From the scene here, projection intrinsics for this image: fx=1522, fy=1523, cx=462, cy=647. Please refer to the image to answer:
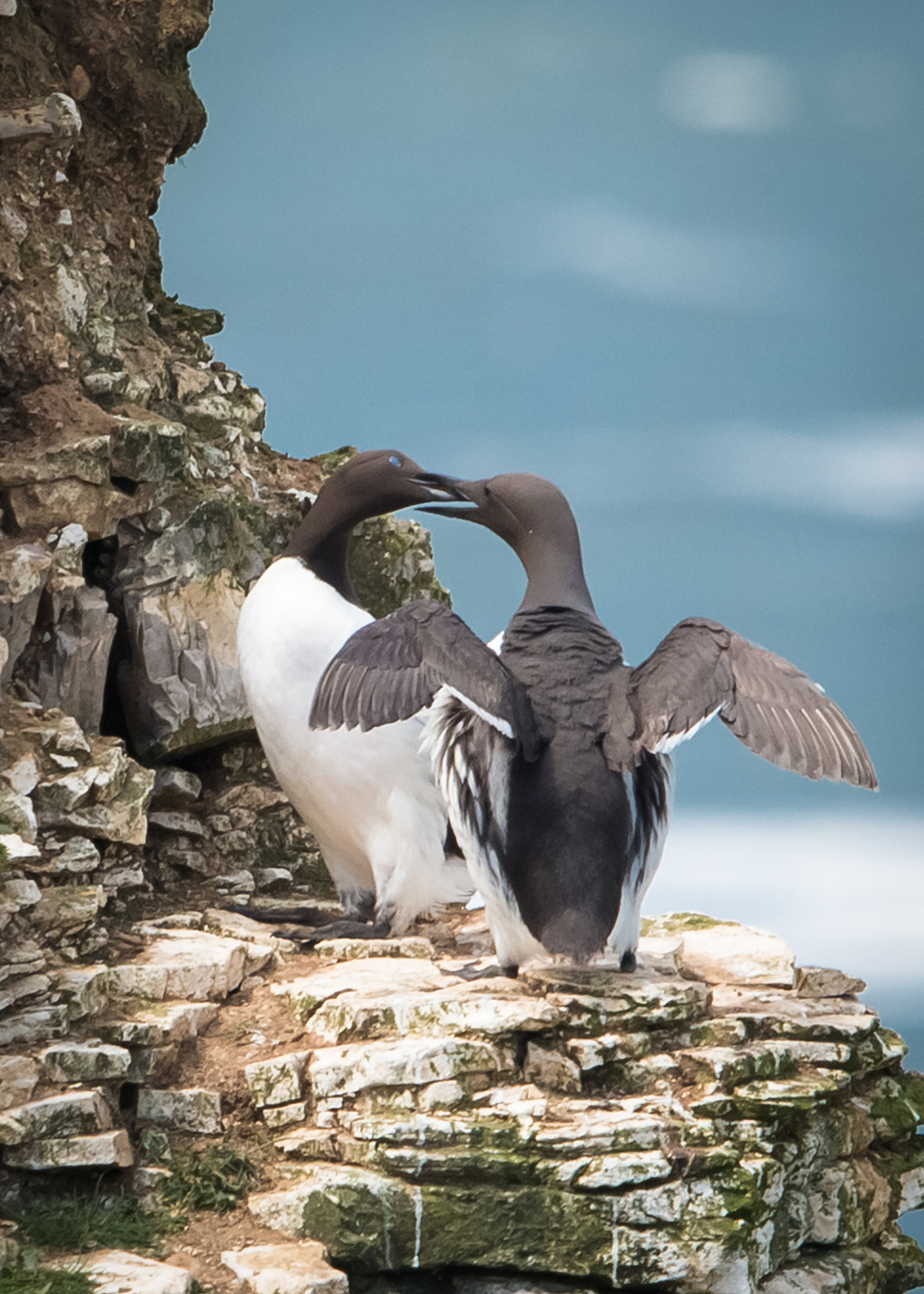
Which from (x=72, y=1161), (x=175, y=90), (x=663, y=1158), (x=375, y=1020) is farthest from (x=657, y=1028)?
(x=175, y=90)

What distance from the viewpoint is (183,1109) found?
569 centimetres

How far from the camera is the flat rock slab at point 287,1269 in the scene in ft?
16.3

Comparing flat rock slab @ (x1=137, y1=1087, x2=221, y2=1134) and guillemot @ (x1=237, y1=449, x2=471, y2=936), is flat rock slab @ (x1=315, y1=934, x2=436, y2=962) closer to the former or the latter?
guillemot @ (x1=237, y1=449, x2=471, y2=936)

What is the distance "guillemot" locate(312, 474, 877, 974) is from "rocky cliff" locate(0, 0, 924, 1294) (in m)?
0.43

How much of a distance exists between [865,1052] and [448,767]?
6.61ft

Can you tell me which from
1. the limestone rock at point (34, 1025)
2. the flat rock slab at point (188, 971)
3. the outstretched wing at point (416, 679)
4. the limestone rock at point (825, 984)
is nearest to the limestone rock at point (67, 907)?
the flat rock slab at point (188, 971)

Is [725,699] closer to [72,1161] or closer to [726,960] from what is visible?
[726,960]

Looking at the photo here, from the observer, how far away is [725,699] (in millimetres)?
5676

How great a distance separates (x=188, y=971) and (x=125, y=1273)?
1.37 m

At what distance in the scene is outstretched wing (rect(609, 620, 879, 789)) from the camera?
5.60 metres

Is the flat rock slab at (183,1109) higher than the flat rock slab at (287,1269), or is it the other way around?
the flat rock slab at (183,1109)

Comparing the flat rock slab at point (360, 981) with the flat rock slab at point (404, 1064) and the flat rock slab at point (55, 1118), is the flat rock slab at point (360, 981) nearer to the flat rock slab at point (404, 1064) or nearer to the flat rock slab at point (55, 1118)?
the flat rock slab at point (404, 1064)

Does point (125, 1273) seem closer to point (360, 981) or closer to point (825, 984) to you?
point (360, 981)

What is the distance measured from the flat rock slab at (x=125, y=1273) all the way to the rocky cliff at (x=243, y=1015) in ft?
0.07
